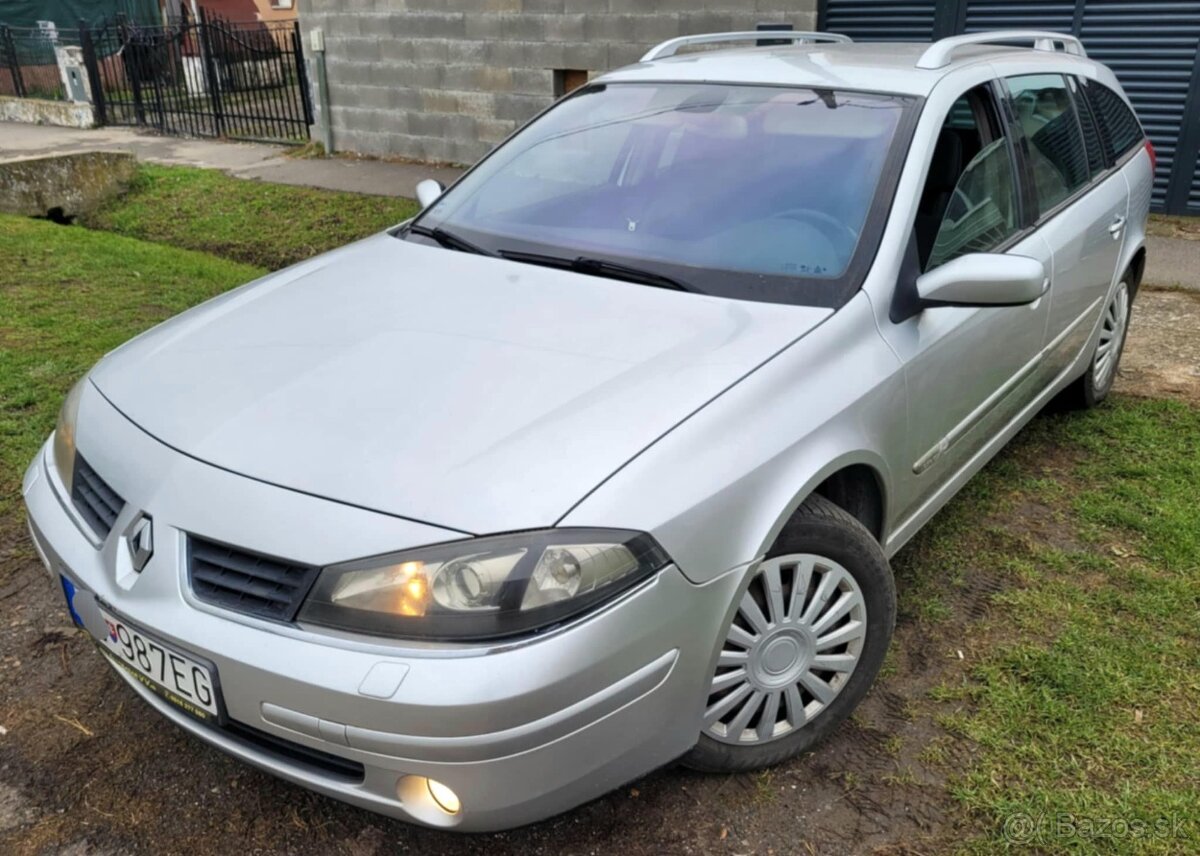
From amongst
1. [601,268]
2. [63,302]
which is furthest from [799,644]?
[63,302]

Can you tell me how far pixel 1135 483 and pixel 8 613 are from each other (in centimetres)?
395

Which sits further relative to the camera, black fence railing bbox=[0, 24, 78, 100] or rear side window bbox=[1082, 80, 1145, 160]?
black fence railing bbox=[0, 24, 78, 100]

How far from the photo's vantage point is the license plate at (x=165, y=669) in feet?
6.28

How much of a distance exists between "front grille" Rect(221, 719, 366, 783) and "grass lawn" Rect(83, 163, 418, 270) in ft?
18.8

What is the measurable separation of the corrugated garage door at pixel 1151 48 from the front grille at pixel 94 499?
302 inches

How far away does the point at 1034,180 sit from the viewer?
3.37 m

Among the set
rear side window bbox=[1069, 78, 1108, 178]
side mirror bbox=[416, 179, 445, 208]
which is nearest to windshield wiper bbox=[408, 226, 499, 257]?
side mirror bbox=[416, 179, 445, 208]

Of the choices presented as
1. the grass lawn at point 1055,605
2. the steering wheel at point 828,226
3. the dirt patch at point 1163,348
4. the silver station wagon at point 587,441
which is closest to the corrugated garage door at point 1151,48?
the dirt patch at point 1163,348

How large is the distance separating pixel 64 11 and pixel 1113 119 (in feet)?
73.4

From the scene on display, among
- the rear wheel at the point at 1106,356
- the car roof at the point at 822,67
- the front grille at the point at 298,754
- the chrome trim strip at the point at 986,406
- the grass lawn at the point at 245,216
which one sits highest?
the car roof at the point at 822,67

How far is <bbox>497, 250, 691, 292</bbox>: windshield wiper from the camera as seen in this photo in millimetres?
2630

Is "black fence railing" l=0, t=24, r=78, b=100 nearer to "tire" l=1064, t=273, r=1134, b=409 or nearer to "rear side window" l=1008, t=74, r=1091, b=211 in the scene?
"rear side window" l=1008, t=74, r=1091, b=211

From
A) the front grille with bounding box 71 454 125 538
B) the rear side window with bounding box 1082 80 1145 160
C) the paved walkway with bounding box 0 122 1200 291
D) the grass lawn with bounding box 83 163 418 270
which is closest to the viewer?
the front grille with bounding box 71 454 125 538

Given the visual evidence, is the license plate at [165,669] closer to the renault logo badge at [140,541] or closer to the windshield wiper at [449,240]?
the renault logo badge at [140,541]
